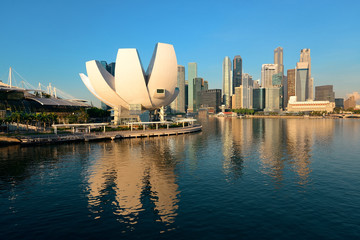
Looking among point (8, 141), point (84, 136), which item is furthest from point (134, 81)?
point (8, 141)

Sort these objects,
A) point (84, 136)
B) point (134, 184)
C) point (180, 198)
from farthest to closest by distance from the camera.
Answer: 1. point (84, 136)
2. point (134, 184)
3. point (180, 198)

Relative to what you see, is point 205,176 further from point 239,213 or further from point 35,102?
point 35,102

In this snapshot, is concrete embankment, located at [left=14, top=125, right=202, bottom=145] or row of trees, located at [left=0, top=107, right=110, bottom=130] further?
row of trees, located at [left=0, top=107, right=110, bottom=130]

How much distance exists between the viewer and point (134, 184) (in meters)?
25.5

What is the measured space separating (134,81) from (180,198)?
60.5 m

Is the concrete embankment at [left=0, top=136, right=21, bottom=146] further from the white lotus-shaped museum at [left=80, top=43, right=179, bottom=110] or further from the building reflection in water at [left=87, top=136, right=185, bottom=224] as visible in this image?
the white lotus-shaped museum at [left=80, top=43, right=179, bottom=110]

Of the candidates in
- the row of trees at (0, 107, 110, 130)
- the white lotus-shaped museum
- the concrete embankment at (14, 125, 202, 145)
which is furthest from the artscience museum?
the concrete embankment at (14, 125, 202, 145)

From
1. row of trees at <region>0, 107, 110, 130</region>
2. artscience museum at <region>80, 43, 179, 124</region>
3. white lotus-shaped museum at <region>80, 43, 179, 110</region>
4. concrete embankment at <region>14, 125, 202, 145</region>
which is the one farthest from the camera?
artscience museum at <region>80, 43, 179, 124</region>

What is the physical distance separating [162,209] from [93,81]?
228ft

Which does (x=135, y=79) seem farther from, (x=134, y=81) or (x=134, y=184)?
(x=134, y=184)

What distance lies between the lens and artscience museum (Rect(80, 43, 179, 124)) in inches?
2926

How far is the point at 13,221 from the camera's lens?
17.3 meters

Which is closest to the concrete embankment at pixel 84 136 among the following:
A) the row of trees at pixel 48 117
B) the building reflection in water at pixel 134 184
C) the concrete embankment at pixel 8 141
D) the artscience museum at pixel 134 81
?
the concrete embankment at pixel 8 141

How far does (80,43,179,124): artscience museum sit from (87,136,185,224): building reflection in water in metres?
40.3
